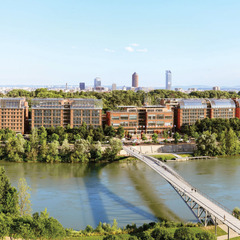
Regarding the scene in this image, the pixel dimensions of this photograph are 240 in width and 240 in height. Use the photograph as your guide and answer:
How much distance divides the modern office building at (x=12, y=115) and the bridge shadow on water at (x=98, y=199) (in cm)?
941

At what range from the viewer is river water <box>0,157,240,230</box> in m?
12.8

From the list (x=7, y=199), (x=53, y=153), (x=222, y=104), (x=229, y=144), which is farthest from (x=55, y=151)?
(x=222, y=104)

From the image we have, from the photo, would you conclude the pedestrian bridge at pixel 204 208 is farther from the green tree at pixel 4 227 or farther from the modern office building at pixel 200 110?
the modern office building at pixel 200 110

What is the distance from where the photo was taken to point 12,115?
27.1 m

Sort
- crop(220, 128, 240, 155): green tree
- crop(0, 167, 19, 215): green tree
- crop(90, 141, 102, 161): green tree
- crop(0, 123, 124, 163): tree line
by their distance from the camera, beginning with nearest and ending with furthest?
crop(0, 167, 19, 215): green tree
crop(0, 123, 124, 163): tree line
crop(90, 141, 102, 161): green tree
crop(220, 128, 240, 155): green tree

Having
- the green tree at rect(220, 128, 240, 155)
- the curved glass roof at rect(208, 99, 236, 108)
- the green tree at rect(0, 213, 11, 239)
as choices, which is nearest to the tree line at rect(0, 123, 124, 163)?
the green tree at rect(220, 128, 240, 155)

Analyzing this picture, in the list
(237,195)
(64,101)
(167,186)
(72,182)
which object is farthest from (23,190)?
(64,101)

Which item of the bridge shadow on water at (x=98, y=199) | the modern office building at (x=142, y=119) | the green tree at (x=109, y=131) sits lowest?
the bridge shadow on water at (x=98, y=199)

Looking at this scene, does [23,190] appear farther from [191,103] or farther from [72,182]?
[191,103]

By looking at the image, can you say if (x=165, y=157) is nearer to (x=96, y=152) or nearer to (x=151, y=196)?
(x=96, y=152)

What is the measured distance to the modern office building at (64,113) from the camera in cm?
2714

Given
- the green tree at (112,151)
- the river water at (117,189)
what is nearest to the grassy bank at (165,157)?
the river water at (117,189)

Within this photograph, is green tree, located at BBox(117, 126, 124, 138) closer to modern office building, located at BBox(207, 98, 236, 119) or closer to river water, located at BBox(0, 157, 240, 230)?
river water, located at BBox(0, 157, 240, 230)

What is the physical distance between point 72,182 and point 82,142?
525 cm
